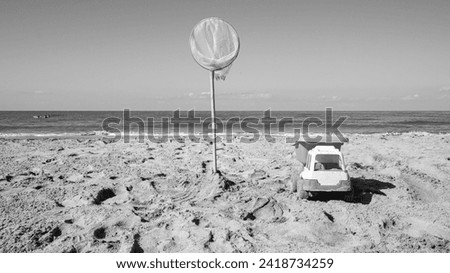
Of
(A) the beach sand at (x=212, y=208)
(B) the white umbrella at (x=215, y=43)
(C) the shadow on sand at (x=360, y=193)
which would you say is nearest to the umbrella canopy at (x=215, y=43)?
(B) the white umbrella at (x=215, y=43)

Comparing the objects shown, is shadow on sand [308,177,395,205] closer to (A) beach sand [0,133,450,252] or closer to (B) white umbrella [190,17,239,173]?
(A) beach sand [0,133,450,252]

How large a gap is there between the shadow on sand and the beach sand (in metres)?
0.02

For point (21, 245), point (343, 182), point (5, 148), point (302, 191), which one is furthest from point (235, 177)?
point (5, 148)

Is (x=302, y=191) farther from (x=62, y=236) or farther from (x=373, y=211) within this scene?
(x=62, y=236)

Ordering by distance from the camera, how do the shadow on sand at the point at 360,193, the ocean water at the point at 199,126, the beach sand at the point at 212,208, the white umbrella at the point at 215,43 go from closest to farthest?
the beach sand at the point at 212,208, the shadow on sand at the point at 360,193, the white umbrella at the point at 215,43, the ocean water at the point at 199,126

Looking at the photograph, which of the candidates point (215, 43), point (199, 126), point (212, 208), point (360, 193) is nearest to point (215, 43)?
point (215, 43)

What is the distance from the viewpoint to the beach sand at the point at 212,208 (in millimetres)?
4297

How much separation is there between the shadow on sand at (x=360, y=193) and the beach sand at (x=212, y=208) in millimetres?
25

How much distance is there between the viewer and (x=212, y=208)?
5.58 metres

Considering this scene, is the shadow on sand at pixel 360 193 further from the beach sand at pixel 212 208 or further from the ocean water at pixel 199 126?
the ocean water at pixel 199 126

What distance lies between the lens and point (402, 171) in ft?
26.4

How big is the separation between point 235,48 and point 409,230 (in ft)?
15.3

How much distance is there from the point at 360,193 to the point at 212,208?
3.38m

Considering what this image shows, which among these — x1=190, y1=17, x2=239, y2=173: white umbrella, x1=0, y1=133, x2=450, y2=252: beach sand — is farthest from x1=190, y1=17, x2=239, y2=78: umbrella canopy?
x1=0, y1=133, x2=450, y2=252: beach sand
